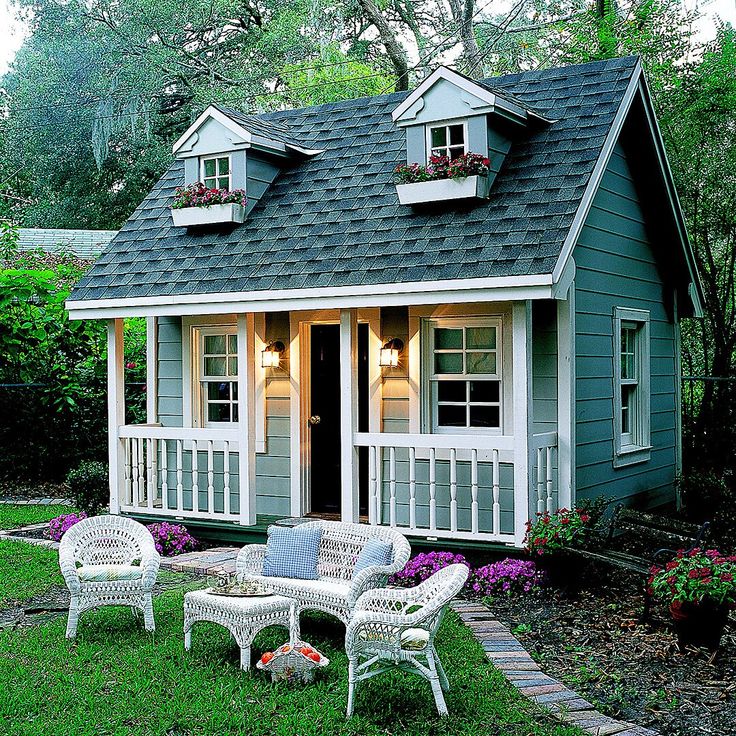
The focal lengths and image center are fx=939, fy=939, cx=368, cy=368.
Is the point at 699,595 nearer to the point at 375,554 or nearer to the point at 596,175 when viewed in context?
the point at 375,554

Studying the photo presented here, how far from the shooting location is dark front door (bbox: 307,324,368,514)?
10422 millimetres

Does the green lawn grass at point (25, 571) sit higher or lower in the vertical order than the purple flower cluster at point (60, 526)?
lower

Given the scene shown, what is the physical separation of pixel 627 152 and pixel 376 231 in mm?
3170

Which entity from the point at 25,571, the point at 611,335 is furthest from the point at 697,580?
the point at 25,571

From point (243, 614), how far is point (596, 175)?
532 cm

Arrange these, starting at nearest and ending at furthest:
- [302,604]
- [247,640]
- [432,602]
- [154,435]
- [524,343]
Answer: [432,602]
[247,640]
[302,604]
[524,343]
[154,435]

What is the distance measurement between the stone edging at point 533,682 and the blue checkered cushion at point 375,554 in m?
0.89

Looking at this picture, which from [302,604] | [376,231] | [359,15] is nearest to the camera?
[302,604]

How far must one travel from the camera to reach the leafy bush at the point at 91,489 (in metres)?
11.2

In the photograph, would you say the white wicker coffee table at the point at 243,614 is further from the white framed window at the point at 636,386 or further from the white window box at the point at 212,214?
the white framed window at the point at 636,386

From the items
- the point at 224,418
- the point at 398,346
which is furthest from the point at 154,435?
the point at 398,346

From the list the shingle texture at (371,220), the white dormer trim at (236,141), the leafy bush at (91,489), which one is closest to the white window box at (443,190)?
the shingle texture at (371,220)

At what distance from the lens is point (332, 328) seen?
10.4 metres

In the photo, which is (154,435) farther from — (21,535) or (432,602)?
(432,602)
